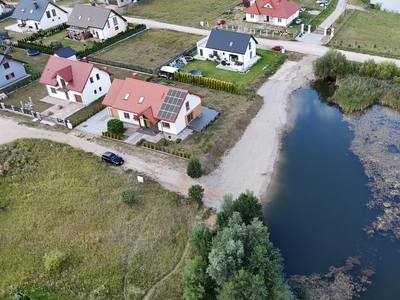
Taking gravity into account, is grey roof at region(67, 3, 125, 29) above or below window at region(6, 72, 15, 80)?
above

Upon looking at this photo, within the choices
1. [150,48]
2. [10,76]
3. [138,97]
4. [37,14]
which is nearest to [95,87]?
[138,97]

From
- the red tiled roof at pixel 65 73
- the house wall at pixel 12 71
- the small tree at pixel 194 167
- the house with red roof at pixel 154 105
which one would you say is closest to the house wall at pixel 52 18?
the house wall at pixel 12 71

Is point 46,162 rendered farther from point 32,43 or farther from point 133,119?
point 32,43

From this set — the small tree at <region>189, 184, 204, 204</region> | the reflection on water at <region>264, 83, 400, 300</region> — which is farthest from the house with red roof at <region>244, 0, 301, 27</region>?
the small tree at <region>189, 184, 204, 204</region>

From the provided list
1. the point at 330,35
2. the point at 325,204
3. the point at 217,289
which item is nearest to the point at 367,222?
the point at 325,204

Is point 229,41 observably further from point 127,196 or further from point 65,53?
point 127,196

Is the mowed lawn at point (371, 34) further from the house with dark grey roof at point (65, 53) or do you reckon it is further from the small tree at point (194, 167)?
the house with dark grey roof at point (65, 53)

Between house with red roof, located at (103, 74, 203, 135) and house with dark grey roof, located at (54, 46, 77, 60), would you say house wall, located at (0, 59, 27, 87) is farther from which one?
house with red roof, located at (103, 74, 203, 135)

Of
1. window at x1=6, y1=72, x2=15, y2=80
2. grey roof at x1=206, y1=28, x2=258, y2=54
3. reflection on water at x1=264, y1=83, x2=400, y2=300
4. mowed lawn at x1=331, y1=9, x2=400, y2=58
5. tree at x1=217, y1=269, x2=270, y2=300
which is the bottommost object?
reflection on water at x1=264, y1=83, x2=400, y2=300
